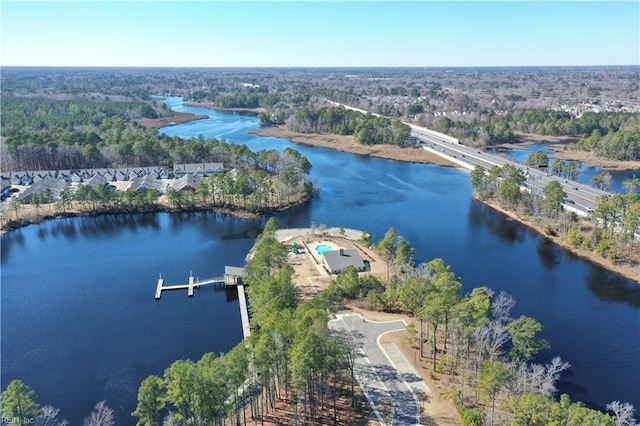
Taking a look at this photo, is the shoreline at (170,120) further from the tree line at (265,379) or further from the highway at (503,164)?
the tree line at (265,379)

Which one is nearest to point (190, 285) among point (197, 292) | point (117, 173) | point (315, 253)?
point (197, 292)

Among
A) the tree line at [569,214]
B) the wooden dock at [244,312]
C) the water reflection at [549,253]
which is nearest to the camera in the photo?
the wooden dock at [244,312]

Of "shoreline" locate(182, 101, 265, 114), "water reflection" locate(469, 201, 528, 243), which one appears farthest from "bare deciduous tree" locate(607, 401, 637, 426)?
"shoreline" locate(182, 101, 265, 114)

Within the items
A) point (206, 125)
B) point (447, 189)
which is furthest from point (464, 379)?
point (206, 125)

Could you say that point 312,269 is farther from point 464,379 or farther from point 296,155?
point 296,155

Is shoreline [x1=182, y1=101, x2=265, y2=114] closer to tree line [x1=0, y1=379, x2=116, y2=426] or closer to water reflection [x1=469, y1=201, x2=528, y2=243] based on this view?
water reflection [x1=469, y1=201, x2=528, y2=243]

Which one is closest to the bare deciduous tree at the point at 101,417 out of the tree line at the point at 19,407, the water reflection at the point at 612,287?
the tree line at the point at 19,407
